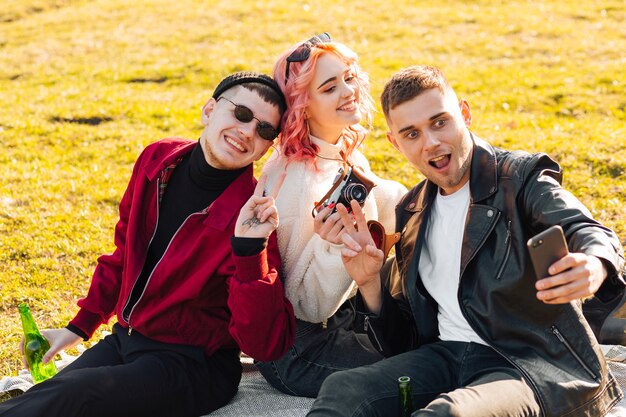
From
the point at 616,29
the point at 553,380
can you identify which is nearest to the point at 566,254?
the point at 553,380

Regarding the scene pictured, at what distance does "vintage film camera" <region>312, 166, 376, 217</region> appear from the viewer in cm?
448

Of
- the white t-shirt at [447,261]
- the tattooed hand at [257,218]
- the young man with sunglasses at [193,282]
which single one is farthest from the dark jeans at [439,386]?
the tattooed hand at [257,218]

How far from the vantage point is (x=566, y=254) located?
344 cm

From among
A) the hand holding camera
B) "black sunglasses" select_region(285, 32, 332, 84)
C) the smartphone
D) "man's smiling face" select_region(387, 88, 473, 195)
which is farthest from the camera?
"black sunglasses" select_region(285, 32, 332, 84)

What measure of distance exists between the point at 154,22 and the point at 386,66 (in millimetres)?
6507

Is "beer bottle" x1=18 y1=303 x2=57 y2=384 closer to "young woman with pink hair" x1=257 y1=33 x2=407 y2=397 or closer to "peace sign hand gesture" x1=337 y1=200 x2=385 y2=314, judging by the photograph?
"young woman with pink hair" x1=257 y1=33 x2=407 y2=397

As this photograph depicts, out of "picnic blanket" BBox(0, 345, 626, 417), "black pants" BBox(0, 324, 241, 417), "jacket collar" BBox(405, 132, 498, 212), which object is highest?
"jacket collar" BBox(405, 132, 498, 212)

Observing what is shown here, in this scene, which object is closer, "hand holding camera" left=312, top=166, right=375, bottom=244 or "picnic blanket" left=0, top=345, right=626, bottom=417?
"hand holding camera" left=312, top=166, right=375, bottom=244

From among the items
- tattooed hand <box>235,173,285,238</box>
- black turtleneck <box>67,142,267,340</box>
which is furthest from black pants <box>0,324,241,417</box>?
tattooed hand <box>235,173,285,238</box>

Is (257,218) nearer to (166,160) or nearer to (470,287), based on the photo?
(166,160)

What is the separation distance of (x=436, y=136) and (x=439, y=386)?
4.11 ft

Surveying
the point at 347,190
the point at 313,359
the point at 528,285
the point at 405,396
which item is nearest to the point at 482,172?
the point at 528,285

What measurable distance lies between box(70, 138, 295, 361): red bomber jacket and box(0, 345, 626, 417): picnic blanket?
14.1 inches

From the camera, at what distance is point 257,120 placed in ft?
14.9
